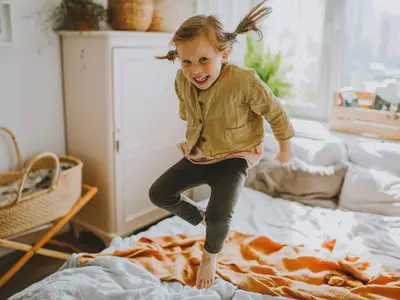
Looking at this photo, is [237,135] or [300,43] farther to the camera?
[300,43]

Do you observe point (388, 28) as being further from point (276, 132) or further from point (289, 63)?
point (276, 132)

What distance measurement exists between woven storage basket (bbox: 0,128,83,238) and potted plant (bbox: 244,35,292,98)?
1381 mm

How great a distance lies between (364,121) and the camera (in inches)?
105

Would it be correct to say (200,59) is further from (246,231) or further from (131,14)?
(131,14)

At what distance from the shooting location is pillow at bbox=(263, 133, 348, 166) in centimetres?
257

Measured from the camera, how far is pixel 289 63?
10.2ft

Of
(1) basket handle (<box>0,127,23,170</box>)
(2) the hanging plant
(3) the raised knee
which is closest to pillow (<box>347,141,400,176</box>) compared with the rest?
(3) the raised knee

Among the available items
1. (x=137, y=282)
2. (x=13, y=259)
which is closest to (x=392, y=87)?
(x=137, y=282)

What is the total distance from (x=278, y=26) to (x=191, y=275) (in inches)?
80.7

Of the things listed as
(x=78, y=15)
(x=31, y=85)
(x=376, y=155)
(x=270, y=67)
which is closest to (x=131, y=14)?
(x=78, y=15)

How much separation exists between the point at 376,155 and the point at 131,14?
167 centimetres

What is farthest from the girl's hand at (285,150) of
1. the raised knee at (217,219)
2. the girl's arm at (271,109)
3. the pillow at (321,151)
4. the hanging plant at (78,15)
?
the hanging plant at (78,15)

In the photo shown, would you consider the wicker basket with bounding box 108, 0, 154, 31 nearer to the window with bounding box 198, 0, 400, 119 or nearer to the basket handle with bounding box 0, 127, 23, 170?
the window with bounding box 198, 0, 400, 119

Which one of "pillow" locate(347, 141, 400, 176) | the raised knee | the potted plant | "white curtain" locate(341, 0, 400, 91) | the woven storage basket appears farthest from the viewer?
the potted plant
